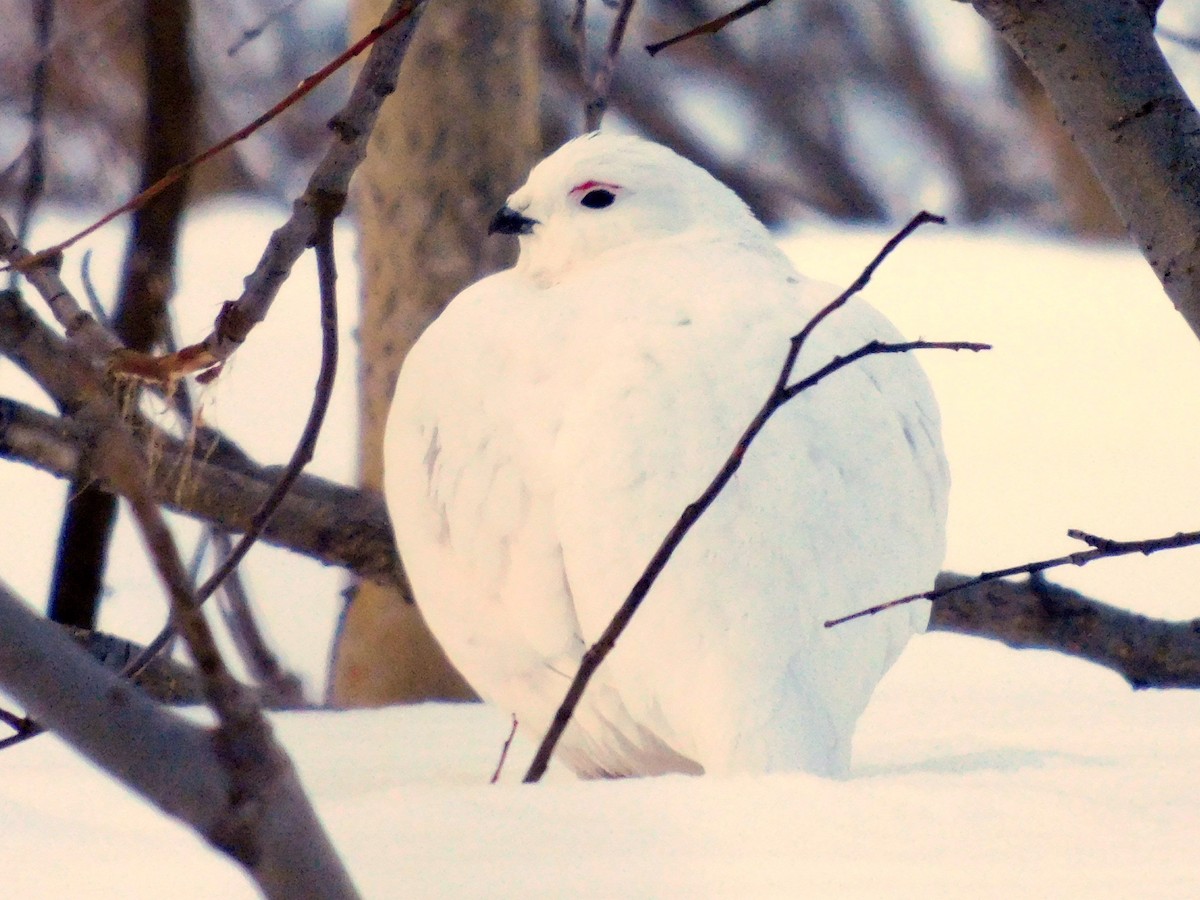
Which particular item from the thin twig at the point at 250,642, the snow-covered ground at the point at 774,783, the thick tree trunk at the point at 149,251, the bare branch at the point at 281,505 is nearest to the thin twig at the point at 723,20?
the snow-covered ground at the point at 774,783

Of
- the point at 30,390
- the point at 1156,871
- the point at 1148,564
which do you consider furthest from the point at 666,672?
the point at 30,390

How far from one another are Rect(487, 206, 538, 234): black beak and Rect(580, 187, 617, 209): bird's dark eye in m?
0.07

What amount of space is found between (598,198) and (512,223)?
0.38 ft

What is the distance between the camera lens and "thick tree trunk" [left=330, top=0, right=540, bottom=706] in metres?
2.37

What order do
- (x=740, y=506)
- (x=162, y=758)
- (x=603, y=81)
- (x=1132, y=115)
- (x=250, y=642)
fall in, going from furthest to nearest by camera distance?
(x=250, y=642)
(x=603, y=81)
(x=740, y=506)
(x=1132, y=115)
(x=162, y=758)

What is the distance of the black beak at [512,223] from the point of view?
2084mm

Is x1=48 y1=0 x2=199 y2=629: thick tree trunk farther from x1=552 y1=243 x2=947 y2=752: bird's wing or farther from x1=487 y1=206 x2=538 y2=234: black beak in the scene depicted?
x1=552 y1=243 x2=947 y2=752: bird's wing

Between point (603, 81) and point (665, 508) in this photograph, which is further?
point (603, 81)

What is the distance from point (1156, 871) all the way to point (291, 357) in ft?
12.9

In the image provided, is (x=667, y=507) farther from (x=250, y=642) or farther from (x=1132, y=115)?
(x=250, y=642)

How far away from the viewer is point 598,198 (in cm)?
210

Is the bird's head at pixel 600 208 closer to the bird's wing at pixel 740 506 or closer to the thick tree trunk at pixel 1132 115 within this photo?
the bird's wing at pixel 740 506

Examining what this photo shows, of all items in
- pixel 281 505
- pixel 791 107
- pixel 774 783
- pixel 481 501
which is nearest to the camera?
pixel 774 783

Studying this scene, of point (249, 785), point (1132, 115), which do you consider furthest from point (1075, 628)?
point (249, 785)
